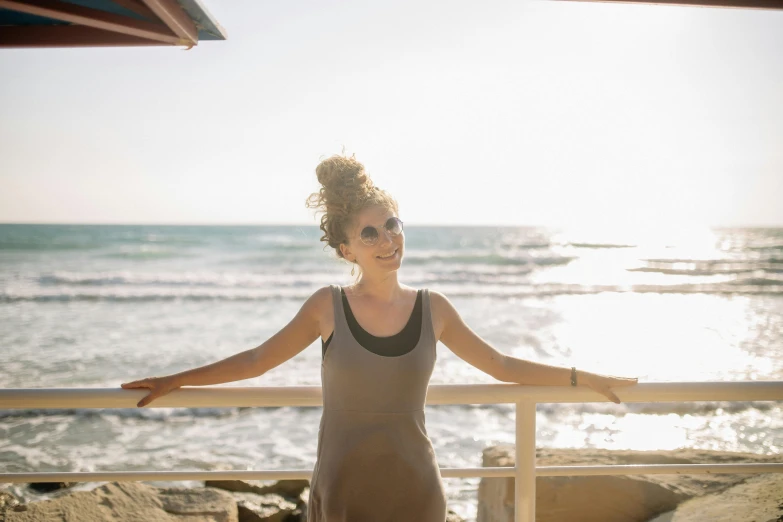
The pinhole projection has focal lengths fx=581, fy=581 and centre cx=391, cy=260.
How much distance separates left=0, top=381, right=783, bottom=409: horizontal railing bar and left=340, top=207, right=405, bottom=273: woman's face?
1.28 feet

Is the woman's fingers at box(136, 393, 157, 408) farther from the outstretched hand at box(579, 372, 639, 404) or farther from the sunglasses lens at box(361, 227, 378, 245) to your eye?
the outstretched hand at box(579, 372, 639, 404)

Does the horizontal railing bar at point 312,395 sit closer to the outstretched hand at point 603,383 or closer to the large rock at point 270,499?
the outstretched hand at point 603,383

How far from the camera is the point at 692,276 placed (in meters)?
25.7

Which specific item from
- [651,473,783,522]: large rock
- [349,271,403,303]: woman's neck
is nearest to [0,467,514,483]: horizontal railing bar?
[349,271,403,303]: woman's neck

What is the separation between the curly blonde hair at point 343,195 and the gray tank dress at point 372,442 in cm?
33

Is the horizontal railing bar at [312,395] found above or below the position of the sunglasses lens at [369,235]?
below

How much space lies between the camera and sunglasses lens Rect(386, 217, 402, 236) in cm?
175

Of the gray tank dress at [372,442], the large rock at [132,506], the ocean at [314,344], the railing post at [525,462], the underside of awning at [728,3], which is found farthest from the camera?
the ocean at [314,344]

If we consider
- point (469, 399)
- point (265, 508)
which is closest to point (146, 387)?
point (469, 399)

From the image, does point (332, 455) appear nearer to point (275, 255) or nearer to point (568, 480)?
point (568, 480)

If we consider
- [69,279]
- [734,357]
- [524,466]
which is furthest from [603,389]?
[69,279]

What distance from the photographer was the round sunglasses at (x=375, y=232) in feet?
5.69

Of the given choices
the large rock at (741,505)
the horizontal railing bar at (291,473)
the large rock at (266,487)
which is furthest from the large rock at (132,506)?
the large rock at (741,505)

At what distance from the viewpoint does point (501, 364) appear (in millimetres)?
1801
